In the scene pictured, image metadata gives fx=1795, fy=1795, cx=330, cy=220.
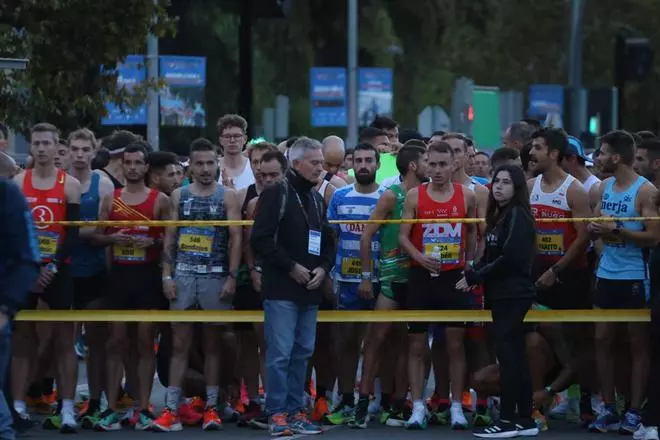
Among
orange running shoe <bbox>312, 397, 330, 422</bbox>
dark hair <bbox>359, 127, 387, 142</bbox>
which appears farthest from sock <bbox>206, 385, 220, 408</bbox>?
dark hair <bbox>359, 127, 387, 142</bbox>

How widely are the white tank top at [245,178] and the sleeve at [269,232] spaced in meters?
2.17

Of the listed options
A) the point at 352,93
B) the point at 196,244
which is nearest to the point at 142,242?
the point at 196,244

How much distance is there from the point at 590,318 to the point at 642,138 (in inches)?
74.7

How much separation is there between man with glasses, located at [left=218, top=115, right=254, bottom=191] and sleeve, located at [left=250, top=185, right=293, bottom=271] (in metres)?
2.12

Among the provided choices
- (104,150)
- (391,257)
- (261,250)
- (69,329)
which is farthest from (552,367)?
(104,150)

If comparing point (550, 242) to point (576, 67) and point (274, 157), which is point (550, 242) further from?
point (576, 67)

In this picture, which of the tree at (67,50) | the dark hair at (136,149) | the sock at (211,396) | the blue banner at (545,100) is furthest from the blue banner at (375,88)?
the sock at (211,396)

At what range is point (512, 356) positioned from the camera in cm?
1194

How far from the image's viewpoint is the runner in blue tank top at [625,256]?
12352 mm

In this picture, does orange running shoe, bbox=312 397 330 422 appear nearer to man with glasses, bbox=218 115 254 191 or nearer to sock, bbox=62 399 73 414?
sock, bbox=62 399 73 414

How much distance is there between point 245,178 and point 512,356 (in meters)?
3.35

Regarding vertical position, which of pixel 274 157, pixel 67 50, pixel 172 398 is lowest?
pixel 172 398

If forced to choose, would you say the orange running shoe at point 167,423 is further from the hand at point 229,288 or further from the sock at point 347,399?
the sock at point 347,399

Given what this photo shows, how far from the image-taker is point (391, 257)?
12938 mm
